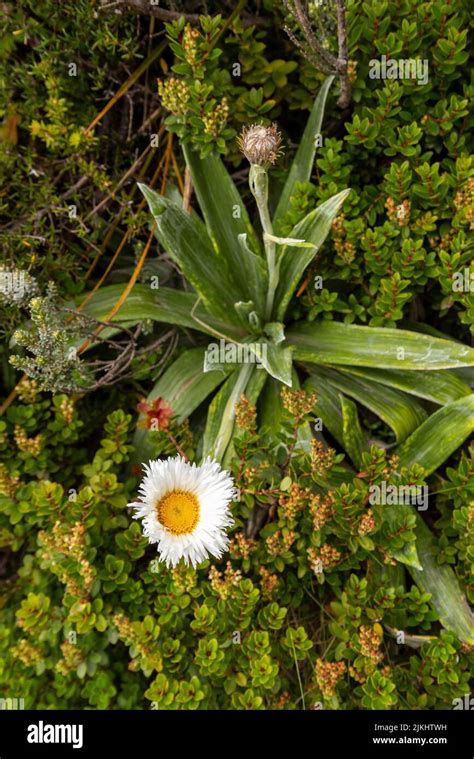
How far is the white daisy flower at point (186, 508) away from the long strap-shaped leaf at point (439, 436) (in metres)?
0.65

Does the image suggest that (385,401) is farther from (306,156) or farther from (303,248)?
(306,156)

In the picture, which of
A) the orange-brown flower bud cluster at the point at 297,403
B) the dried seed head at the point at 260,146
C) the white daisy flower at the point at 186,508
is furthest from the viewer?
the orange-brown flower bud cluster at the point at 297,403

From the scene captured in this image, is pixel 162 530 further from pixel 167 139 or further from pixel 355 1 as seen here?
pixel 355 1

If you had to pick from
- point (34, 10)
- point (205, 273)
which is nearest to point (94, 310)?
point (205, 273)

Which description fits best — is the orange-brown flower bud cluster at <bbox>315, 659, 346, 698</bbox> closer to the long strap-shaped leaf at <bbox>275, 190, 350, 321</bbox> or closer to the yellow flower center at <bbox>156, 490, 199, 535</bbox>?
the yellow flower center at <bbox>156, 490, 199, 535</bbox>

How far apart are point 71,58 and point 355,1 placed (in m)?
1.08

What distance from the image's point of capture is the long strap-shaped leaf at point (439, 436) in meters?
1.90

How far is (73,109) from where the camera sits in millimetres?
2383

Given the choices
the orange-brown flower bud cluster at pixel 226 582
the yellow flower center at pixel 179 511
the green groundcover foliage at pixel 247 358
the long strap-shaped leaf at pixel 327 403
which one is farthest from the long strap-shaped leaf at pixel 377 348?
the orange-brown flower bud cluster at pixel 226 582

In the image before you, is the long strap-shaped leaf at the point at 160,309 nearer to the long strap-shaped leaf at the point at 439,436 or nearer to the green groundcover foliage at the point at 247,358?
the green groundcover foliage at the point at 247,358

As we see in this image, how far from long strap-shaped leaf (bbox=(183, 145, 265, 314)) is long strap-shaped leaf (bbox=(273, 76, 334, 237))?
14cm

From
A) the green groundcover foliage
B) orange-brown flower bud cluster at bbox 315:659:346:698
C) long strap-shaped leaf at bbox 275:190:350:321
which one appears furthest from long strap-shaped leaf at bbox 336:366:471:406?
orange-brown flower bud cluster at bbox 315:659:346:698

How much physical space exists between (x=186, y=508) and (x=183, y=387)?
22.4 inches
